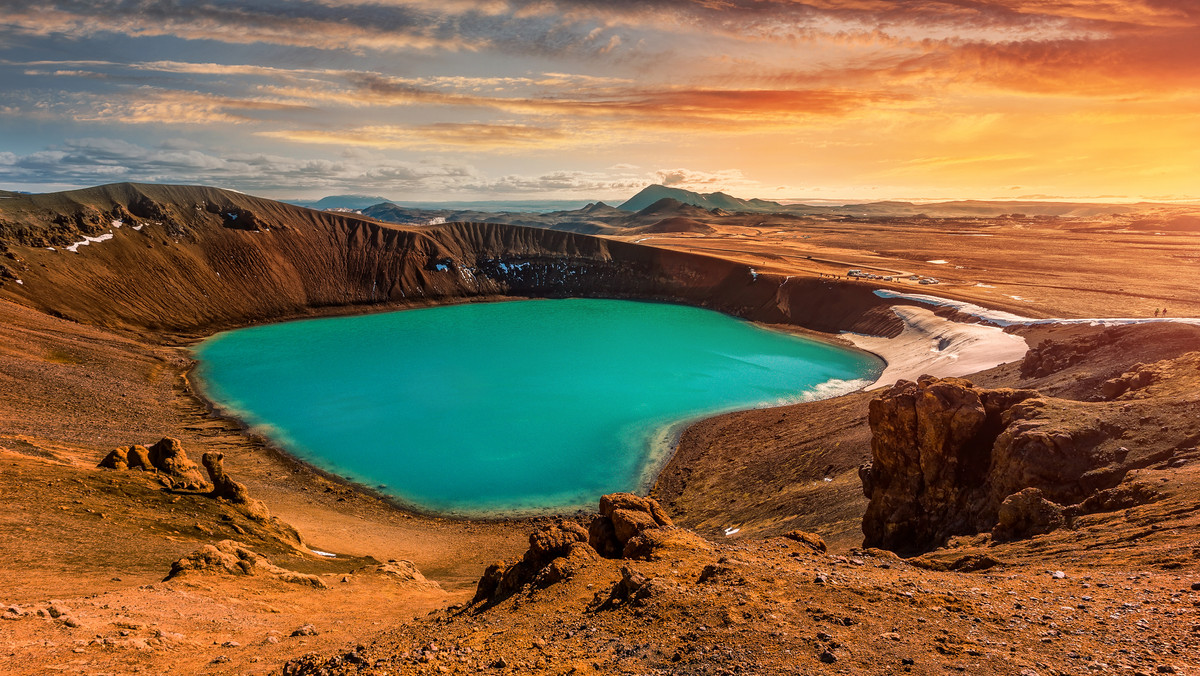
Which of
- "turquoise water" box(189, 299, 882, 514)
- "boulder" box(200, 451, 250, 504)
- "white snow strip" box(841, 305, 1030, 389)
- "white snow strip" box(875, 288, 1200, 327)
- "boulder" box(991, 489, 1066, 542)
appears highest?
"white snow strip" box(875, 288, 1200, 327)

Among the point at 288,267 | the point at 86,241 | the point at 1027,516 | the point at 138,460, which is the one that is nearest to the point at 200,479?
the point at 138,460

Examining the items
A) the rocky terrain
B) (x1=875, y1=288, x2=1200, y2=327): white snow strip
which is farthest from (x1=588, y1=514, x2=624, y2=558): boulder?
(x1=875, y1=288, x2=1200, y2=327): white snow strip

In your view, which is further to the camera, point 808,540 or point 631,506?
point 631,506

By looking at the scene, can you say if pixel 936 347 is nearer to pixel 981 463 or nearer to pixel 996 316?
pixel 996 316

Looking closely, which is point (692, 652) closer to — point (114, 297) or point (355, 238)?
point (114, 297)

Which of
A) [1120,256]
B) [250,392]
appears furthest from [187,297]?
[1120,256]

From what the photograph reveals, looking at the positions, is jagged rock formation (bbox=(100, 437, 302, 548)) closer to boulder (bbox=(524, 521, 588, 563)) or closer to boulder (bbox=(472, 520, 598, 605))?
boulder (bbox=(472, 520, 598, 605))
